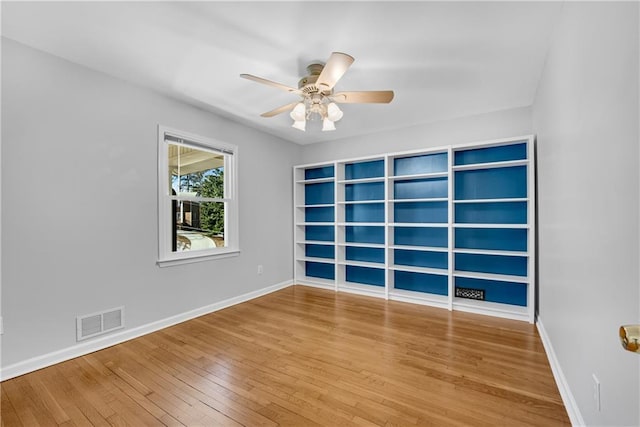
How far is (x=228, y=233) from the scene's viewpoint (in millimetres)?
3834

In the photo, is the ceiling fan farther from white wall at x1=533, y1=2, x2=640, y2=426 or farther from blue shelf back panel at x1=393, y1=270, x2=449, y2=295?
blue shelf back panel at x1=393, y1=270, x2=449, y2=295

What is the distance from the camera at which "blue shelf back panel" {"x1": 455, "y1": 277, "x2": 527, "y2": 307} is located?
3338 mm

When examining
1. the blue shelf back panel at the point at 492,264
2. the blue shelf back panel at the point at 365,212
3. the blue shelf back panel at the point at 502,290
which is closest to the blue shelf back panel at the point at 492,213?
the blue shelf back panel at the point at 492,264

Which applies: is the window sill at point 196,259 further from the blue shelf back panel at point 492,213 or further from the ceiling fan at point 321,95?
the blue shelf back panel at point 492,213

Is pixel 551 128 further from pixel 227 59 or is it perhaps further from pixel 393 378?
pixel 227 59

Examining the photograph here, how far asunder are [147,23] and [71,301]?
227cm

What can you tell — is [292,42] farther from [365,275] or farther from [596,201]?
[365,275]

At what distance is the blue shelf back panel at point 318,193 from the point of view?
4805mm

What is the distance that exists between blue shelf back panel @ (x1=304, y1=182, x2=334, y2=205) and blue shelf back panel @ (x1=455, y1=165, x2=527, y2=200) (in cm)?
199

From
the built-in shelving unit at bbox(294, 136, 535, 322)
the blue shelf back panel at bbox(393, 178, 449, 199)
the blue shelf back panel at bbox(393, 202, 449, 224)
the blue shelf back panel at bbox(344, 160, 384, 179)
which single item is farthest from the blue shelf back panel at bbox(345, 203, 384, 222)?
the blue shelf back panel at bbox(344, 160, 384, 179)

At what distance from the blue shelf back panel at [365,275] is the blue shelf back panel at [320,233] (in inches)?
23.8

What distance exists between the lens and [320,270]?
490 cm

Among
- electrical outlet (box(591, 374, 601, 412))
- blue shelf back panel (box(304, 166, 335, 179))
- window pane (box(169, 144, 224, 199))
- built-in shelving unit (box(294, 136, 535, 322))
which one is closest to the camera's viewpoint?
electrical outlet (box(591, 374, 601, 412))

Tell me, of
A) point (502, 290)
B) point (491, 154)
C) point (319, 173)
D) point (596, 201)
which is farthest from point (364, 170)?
point (596, 201)
